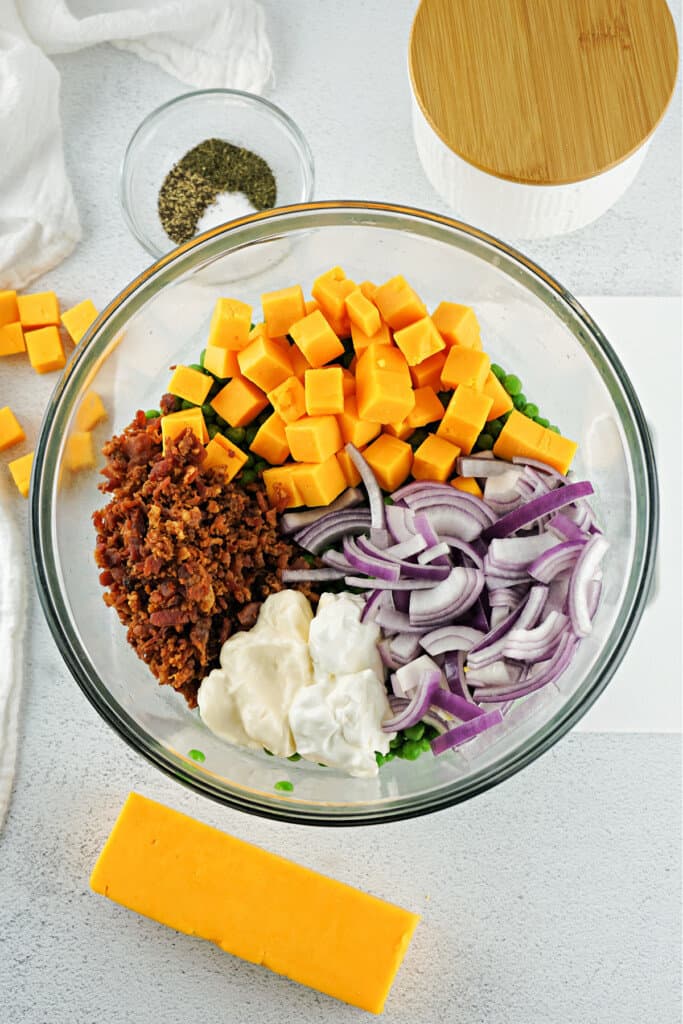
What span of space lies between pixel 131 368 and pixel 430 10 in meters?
0.84

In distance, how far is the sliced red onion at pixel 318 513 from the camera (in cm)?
171

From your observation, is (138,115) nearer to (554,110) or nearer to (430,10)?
(430,10)

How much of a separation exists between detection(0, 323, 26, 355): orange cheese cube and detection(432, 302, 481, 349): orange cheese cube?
0.88 meters

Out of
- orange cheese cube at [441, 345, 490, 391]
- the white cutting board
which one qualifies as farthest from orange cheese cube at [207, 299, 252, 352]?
the white cutting board

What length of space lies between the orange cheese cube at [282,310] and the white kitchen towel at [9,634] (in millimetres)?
704

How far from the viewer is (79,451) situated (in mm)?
1746

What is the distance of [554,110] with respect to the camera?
5.62 feet

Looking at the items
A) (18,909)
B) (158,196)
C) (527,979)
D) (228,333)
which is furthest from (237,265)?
(527,979)

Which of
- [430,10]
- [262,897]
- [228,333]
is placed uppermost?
[430,10]

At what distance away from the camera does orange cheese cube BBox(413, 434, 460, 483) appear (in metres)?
1.67

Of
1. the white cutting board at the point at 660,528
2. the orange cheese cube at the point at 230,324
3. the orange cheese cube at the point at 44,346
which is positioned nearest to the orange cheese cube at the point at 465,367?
the orange cheese cube at the point at 230,324

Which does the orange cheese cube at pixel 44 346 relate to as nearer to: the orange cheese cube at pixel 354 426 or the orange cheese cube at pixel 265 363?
the orange cheese cube at pixel 265 363

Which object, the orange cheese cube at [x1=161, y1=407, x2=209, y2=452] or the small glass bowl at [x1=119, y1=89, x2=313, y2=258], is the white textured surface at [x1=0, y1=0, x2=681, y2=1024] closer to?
the orange cheese cube at [x1=161, y1=407, x2=209, y2=452]

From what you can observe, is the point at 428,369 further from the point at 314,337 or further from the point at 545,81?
the point at 545,81
